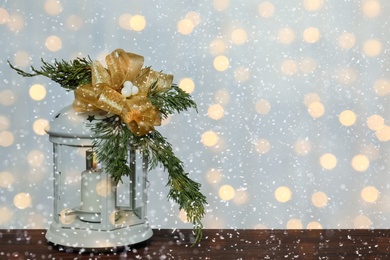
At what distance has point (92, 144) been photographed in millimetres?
950

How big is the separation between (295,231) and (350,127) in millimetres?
489

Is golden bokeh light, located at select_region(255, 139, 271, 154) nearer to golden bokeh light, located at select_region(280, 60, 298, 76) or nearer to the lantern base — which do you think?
Result: golden bokeh light, located at select_region(280, 60, 298, 76)

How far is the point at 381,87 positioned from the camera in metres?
1.52

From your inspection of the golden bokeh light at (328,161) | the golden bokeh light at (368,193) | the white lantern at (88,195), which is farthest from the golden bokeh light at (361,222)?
the white lantern at (88,195)

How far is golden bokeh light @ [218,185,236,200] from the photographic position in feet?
4.99

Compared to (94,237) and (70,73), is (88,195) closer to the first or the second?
(94,237)

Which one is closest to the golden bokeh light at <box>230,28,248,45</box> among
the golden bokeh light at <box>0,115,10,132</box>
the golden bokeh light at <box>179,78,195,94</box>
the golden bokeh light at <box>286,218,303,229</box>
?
the golden bokeh light at <box>179,78,195,94</box>

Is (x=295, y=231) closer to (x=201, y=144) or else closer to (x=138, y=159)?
(x=138, y=159)

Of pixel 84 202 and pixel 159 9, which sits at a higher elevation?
pixel 159 9

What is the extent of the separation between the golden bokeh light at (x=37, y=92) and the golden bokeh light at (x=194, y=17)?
0.38 meters

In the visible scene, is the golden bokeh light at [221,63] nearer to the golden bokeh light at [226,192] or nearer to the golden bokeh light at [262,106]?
the golden bokeh light at [262,106]

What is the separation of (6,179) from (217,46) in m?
0.59

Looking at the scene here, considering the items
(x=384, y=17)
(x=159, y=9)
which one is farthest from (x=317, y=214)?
(x=159, y=9)

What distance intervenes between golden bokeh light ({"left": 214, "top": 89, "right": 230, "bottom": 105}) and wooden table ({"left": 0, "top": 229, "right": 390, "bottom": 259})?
1.47 ft
